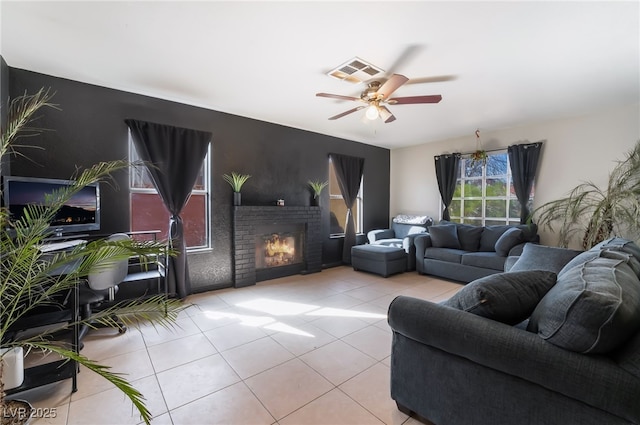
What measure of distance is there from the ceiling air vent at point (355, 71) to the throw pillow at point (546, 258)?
2.24 metres

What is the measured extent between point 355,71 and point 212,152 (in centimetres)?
224

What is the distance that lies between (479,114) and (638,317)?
3597 millimetres

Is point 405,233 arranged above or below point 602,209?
below

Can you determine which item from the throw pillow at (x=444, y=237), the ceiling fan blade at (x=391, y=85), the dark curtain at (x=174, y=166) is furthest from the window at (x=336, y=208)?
the ceiling fan blade at (x=391, y=85)

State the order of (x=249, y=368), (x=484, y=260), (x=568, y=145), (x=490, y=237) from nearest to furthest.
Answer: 1. (x=249, y=368)
2. (x=484, y=260)
3. (x=568, y=145)
4. (x=490, y=237)

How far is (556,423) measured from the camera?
107 cm

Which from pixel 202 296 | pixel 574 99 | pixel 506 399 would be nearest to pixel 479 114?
pixel 574 99

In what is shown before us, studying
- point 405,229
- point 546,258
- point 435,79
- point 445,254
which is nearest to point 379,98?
point 435,79

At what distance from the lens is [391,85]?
8.23 ft

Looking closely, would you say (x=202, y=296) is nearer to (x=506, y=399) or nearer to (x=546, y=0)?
(x=506, y=399)

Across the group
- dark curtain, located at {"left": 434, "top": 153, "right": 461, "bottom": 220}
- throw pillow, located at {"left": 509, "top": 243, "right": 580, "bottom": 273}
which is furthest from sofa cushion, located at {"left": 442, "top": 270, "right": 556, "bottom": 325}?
dark curtain, located at {"left": 434, "top": 153, "right": 461, "bottom": 220}

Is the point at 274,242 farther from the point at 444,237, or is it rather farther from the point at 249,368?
the point at 444,237

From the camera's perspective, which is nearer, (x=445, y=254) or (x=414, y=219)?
(x=445, y=254)

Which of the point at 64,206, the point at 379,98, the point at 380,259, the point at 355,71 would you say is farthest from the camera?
the point at 380,259
